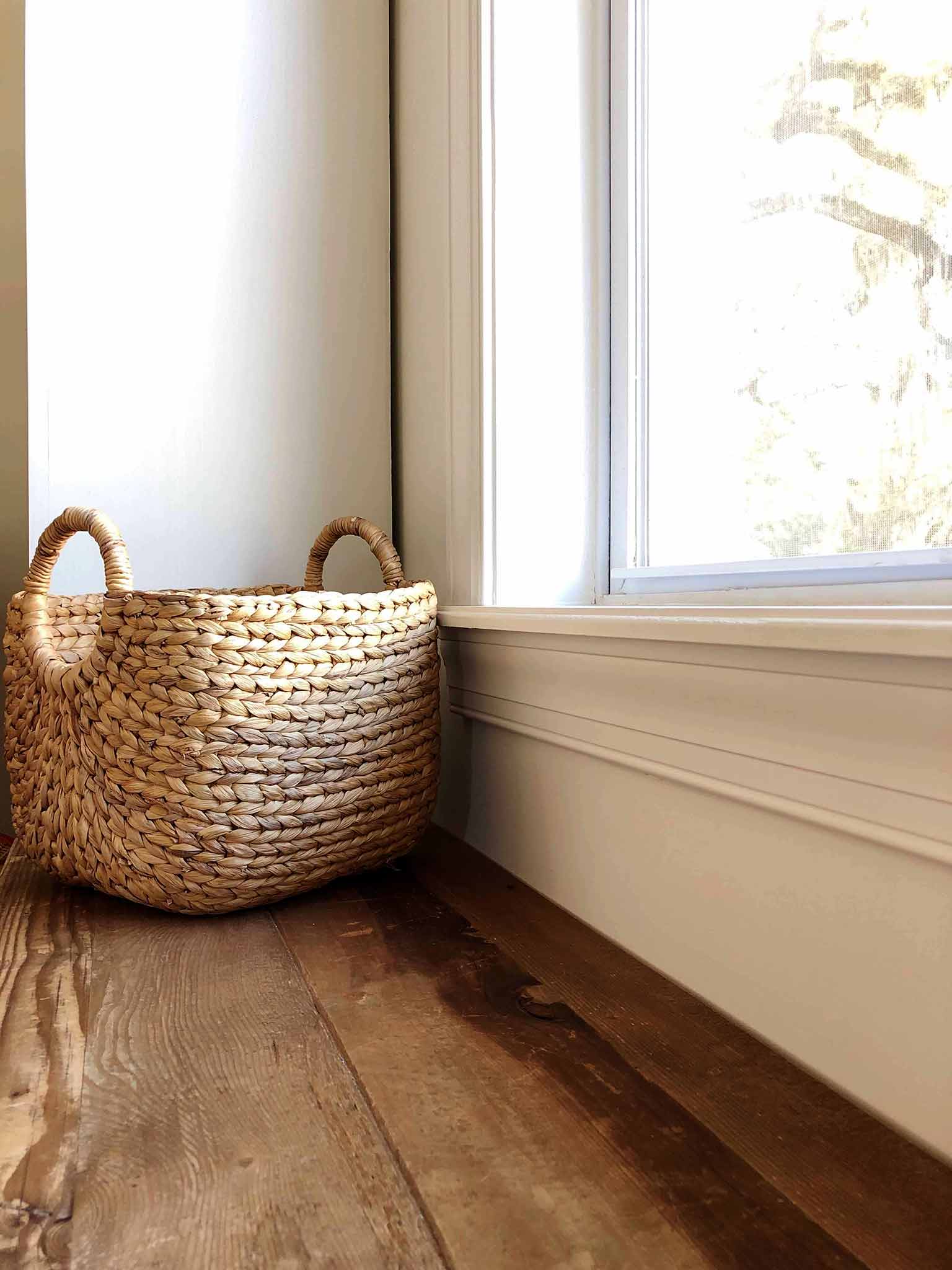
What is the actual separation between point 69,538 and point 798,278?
802mm

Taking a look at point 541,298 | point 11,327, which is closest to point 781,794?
point 541,298

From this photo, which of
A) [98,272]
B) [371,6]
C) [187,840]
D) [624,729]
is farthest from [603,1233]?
[371,6]

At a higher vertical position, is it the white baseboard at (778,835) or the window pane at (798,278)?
the window pane at (798,278)

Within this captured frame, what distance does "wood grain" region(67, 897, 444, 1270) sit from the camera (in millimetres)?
437

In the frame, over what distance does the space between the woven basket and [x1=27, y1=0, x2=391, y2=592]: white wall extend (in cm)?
26

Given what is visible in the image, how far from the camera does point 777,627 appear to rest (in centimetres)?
58

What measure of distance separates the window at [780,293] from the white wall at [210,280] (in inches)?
17.4

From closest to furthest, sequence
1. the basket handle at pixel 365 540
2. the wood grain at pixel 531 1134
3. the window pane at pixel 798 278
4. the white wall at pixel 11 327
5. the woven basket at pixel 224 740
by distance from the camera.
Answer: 1. the wood grain at pixel 531 1134
2. the window pane at pixel 798 278
3. the woven basket at pixel 224 740
4. the basket handle at pixel 365 540
5. the white wall at pixel 11 327

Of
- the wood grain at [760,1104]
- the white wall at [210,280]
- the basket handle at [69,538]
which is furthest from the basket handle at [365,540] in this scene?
the wood grain at [760,1104]

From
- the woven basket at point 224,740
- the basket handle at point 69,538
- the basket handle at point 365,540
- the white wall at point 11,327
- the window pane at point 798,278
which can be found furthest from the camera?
the white wall at point 11,327

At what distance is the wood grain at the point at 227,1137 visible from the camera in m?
0.44

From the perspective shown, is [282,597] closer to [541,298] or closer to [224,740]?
[224,740]

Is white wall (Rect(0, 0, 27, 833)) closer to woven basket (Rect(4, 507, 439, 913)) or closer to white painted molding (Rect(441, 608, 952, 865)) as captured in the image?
woven basket (Rect(4, 507, 439, 913))

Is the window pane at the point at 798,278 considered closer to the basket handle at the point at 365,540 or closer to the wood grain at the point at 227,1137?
the basket handle at the point at 365,540
